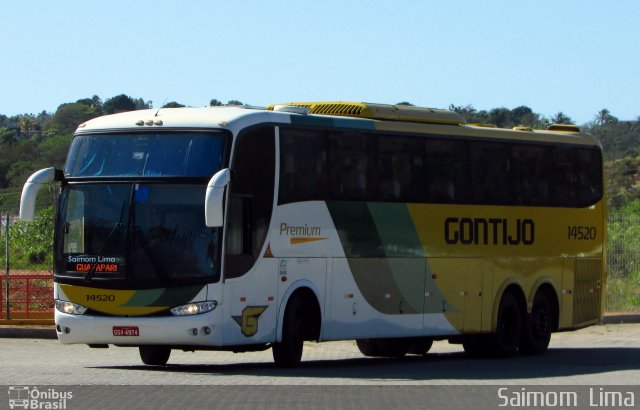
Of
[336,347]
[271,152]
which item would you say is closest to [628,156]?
[336,347]

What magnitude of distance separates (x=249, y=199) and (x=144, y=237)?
1540mm

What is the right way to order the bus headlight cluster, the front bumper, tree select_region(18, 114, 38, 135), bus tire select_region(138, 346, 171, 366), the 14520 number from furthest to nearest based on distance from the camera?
tree select_region(18, 114, 38, 135) < the 14520 number < bus tire select_region(138, 346, 171, 366) < the bus headlight cluster < the front bumper

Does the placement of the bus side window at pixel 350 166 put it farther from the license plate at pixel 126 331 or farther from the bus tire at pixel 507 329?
the bus tire at pixel 507 329

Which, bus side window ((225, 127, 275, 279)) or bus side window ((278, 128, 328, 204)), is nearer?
bus side window ((225, 127, 275, 279))

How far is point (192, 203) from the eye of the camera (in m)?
18.4

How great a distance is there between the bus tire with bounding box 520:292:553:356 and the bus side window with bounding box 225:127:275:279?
7752mm

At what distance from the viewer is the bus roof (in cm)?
1897

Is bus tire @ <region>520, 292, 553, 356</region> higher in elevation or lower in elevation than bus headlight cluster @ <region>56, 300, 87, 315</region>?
lower

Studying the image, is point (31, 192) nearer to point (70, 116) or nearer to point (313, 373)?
point (313, 373)

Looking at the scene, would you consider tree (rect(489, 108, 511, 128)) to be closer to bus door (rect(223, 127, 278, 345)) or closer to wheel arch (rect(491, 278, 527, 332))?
wheel arch (rect(491, 278, 527, 332))

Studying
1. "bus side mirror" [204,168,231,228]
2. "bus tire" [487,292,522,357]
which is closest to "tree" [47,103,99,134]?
"bus tire" [487,292,522,357]

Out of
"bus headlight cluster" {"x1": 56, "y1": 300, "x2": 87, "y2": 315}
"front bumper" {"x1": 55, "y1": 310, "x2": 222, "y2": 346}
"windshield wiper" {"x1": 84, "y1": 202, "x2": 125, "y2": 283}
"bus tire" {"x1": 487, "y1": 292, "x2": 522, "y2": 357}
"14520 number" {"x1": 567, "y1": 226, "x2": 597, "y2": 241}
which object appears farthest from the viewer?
"14520 number" {"x1": 567, "y1": 226, "x2": 597, "y2": 241}
